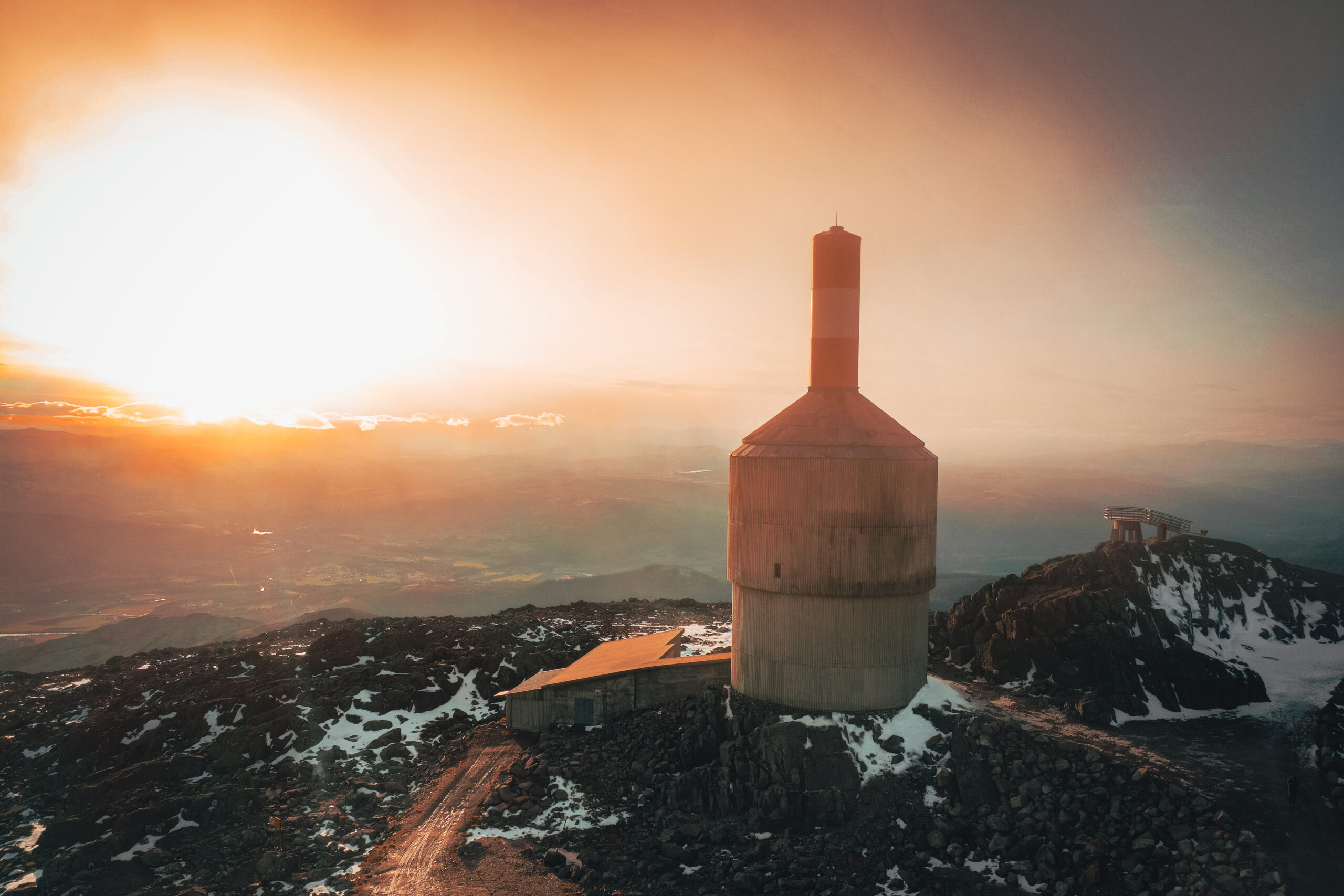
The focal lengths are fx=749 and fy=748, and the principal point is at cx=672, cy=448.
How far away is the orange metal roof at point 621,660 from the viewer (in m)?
27.0

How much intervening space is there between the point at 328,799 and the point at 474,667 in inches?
360

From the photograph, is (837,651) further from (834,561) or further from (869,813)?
(869,813)

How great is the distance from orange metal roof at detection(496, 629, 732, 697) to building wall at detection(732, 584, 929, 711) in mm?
3247

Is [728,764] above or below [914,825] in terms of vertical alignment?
above

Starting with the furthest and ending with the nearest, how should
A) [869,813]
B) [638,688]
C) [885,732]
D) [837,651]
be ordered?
[638,688] < [837,651] < [885,732] < [869,813]

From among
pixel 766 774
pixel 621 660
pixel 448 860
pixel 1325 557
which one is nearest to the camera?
pixel 448 860

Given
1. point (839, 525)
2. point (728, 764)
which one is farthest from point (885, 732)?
point (839, 525)

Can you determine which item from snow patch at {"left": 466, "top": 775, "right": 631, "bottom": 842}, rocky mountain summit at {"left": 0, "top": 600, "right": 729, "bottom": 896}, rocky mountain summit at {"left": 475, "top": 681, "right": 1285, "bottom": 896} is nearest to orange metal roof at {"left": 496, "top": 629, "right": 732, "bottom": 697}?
rocky mountain summit at {"left": 0, "top": 600, "right": 729, "bottom": 896}

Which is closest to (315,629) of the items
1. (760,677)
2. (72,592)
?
(760,677)

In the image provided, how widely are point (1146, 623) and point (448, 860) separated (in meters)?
26.3

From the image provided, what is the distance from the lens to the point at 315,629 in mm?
41469

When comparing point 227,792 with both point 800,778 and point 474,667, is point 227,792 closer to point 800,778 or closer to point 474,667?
point 474,667

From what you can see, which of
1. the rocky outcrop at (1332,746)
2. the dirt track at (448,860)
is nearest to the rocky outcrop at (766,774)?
the dirt track at (448,860)

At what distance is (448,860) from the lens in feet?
64.0
